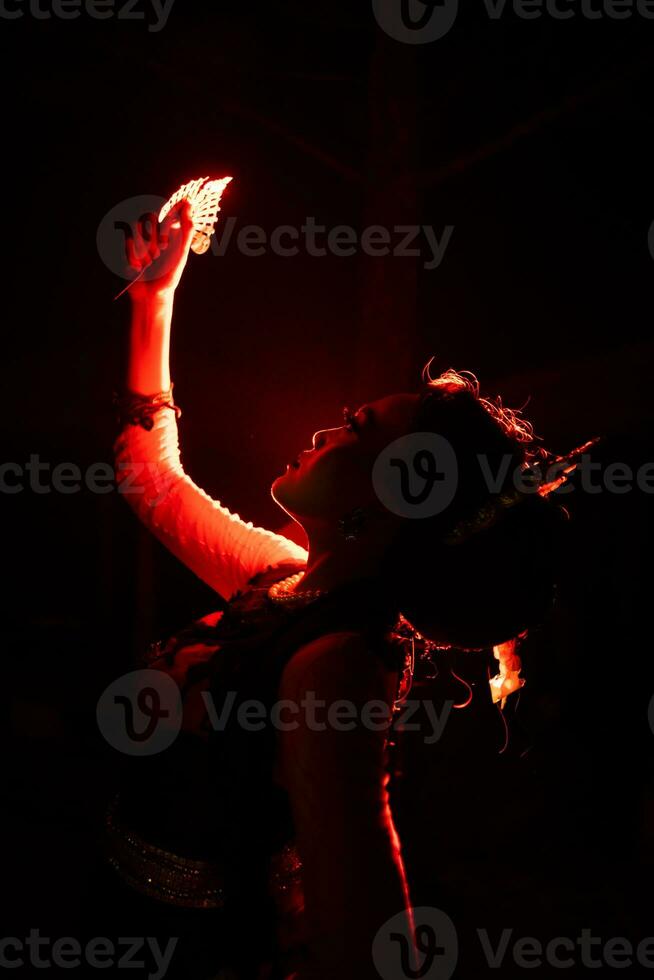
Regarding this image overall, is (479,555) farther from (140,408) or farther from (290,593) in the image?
(140,408)

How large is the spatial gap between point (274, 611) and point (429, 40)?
2.27 metres

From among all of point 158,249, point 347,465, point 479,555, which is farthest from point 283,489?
point 158,249

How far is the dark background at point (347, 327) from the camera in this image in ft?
9.32

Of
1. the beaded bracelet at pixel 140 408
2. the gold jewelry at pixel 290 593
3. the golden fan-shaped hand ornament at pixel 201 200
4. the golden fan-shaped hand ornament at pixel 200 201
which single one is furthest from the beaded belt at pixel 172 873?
the golden fan-shaped hand ornament at pixel 201 200

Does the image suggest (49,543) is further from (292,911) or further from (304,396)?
(292,911)

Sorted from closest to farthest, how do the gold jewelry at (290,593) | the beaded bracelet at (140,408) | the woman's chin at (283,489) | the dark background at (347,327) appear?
the gold jewelry at (290,593) → the woman's chin at (283,489) → the beaded bracelet at (140,408) → the dark background at (347,327)

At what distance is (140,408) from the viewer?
1840 millimetres

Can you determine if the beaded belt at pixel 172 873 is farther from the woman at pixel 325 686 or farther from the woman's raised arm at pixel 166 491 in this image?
Answer: the woman's raised arm at pixel 166 491

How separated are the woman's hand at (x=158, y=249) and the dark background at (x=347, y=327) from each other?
126 centimetres

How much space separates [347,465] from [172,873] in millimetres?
766

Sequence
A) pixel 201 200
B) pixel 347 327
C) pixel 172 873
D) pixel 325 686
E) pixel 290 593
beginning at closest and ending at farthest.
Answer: pixel 325 686, pixel 172 873, pixel 290 593, pixel 201 200, pixel 347 327

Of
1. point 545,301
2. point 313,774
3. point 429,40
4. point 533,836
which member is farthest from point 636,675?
point 313,774

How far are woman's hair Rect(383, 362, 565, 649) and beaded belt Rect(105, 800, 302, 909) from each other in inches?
19.4

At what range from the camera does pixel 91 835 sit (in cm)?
323
